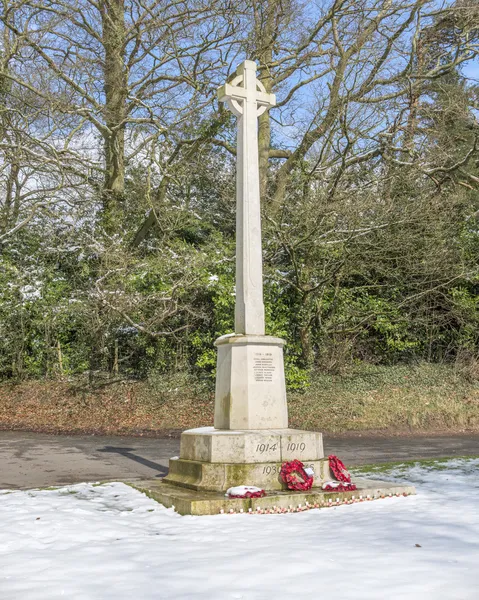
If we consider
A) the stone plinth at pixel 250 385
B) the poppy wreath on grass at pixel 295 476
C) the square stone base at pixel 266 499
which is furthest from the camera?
the stone plinth at pixel 250 385

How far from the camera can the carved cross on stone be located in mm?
7445

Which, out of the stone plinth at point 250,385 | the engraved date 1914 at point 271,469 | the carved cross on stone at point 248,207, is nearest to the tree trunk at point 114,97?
the carved cross on stone at point 248,207

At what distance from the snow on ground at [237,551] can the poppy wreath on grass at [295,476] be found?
1.73 ft

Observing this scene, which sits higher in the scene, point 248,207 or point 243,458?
point 248,207

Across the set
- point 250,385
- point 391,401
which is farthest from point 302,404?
point 250,385

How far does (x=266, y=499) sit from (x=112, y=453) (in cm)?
511

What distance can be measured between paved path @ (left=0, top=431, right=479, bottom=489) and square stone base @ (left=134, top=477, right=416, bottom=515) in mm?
1894

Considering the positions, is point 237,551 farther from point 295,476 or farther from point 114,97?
point 114,97

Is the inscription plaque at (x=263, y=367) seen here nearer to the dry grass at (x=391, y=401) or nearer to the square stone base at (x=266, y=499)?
the square stone base at (x=266, y=499)

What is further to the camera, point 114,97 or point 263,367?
point 114,97

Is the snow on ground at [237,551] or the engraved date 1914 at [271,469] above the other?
the engraved date 1914 at [271,469]

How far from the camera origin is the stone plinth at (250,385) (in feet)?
23.1

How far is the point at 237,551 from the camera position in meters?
4.39

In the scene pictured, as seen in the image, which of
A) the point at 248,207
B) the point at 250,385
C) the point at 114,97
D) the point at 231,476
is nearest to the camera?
the point at 231,476
